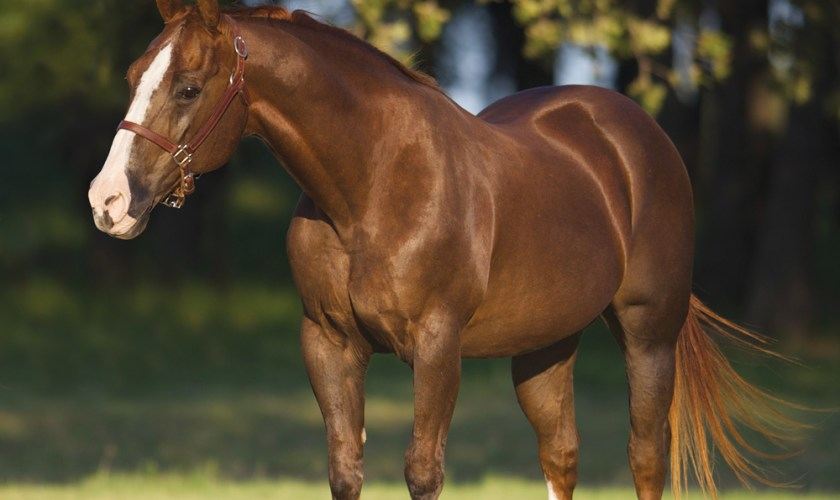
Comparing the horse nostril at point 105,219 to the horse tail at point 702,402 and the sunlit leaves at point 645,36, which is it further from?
the sunlit leaves at point 645,36

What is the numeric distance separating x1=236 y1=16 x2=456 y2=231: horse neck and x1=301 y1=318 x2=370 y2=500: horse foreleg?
0.45 metres

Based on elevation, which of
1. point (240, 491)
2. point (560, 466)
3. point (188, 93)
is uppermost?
point (188, 93)

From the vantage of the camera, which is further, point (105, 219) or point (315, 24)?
point (315, 24)

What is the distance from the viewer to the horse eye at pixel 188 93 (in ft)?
13.6

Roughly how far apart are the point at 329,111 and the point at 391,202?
358 mm

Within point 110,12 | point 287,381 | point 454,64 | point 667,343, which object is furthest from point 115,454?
point 454,64

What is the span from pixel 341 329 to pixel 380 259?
1.16ft

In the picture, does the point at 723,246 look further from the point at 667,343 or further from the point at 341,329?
the point at 341,329

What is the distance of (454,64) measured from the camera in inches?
818

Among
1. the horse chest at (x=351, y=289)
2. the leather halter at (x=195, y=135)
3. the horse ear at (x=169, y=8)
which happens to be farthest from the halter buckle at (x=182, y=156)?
the horse chest at (x=351, y=289)

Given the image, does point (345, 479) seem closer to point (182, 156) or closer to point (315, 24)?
point (182, 156)

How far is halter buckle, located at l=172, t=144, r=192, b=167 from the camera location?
4156 mm

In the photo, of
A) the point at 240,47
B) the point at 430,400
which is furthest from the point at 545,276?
the point at 240,47

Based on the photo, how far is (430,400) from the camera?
4555 millimetres
